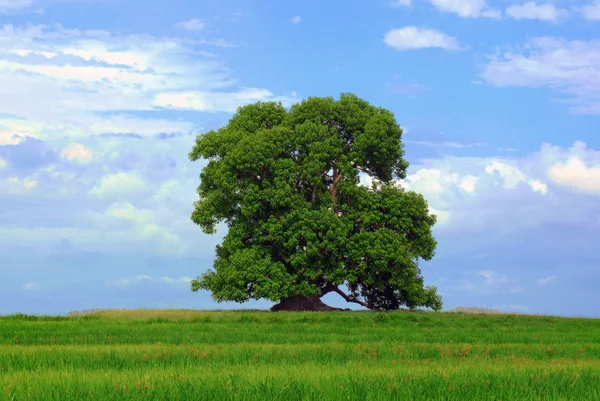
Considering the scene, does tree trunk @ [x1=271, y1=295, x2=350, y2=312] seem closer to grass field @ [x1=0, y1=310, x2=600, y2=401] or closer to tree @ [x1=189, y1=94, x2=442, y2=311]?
tree @ [x1=189, y1=94, x2=442, y2=311]

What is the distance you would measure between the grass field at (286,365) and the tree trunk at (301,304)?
43.4ft

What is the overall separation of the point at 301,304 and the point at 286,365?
28535mm

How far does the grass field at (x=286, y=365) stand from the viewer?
9.62m

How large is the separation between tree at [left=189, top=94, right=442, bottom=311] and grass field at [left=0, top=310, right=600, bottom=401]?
1165 cm

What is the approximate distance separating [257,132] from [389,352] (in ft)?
88.2

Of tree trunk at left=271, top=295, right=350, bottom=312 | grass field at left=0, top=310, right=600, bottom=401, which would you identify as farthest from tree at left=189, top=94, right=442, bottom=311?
grass field at left=0, top=310, right=600, bottom=401

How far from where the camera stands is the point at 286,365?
13078 mm

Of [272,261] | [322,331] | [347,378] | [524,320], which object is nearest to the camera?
[347,378]

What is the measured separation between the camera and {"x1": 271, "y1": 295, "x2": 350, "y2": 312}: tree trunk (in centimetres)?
4131

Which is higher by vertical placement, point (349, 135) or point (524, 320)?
point (349, 135)

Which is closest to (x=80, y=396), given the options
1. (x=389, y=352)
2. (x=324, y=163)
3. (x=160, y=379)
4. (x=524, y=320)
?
(x=160, y=379)

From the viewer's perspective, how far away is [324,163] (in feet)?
134

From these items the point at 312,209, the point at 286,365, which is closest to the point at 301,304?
the point at 312,209

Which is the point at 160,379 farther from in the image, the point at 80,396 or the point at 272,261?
the point at 272,261
